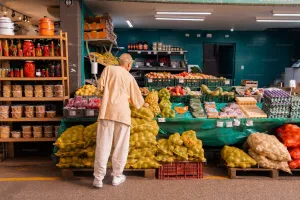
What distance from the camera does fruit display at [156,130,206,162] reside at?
4.31 metres

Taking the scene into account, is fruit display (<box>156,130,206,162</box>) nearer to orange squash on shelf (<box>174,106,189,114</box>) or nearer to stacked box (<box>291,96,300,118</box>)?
orange squash on shelf (<box>174,106,189,114</box>)

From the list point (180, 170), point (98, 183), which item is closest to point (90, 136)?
point (98, 183)

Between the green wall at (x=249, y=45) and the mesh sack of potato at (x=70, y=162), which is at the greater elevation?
the green wall at (x=249, y=45)

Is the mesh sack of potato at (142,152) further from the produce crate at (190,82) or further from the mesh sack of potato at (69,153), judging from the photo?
the produce crate at (190,82)

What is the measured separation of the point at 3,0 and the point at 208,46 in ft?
27.3

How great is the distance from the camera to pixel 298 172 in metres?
4.69

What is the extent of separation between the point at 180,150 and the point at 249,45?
885 centimetres

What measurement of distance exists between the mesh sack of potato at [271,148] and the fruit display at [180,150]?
82 cm

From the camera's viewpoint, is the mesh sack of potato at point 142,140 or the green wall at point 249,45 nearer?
the mesh sack of potato at point 142,140

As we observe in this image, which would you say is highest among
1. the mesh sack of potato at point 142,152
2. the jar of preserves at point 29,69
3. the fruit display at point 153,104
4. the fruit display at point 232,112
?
the jar of preserves at point 29,69

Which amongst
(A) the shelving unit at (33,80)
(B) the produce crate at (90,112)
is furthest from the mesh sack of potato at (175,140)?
(A) the shelving unit at (33,80)

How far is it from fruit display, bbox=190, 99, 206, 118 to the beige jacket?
141 cm

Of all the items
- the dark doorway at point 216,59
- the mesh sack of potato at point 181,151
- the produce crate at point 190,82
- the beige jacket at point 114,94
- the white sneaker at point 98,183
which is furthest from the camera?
the dark doorway at point 216,59

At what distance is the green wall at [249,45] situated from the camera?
11625 mm
